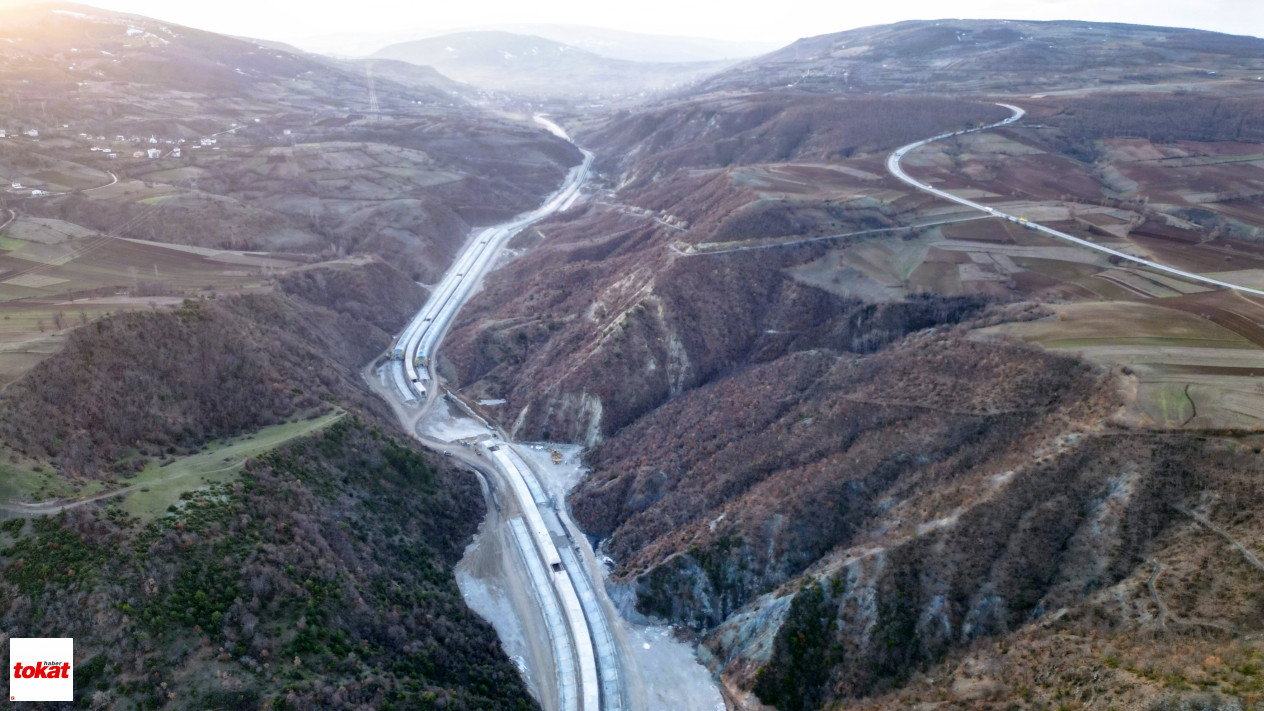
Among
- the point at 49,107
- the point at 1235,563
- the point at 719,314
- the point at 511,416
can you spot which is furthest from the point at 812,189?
the point at 49,107

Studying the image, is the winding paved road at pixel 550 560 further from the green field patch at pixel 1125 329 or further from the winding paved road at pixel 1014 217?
the winding paved road at pixel 1014 217

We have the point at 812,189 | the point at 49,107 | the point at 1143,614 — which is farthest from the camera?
the point at 49,107

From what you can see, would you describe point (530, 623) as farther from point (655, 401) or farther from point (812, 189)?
point (812, 189)

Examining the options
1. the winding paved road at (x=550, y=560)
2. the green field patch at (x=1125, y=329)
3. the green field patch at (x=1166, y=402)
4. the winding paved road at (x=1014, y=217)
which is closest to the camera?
the green field patch at (x=1166, y=402)

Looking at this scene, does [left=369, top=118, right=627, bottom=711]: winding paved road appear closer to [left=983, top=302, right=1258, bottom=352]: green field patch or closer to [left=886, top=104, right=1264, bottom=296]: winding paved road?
[left=983, top=302, right=1258, bottom=352]: green field patch

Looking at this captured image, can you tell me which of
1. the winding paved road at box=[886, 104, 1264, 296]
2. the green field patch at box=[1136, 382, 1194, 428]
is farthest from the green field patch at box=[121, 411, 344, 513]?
the winding paved road at box=[886, 104, 1264, 296]

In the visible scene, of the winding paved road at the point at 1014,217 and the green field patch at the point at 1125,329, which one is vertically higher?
the winding paved road at the point at 1014,217

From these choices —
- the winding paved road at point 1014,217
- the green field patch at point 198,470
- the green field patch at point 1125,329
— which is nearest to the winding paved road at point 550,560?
the green field patch at point 198,470

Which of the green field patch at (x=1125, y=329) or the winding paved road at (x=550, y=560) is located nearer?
the winding paved road at (x=550, y=560)
